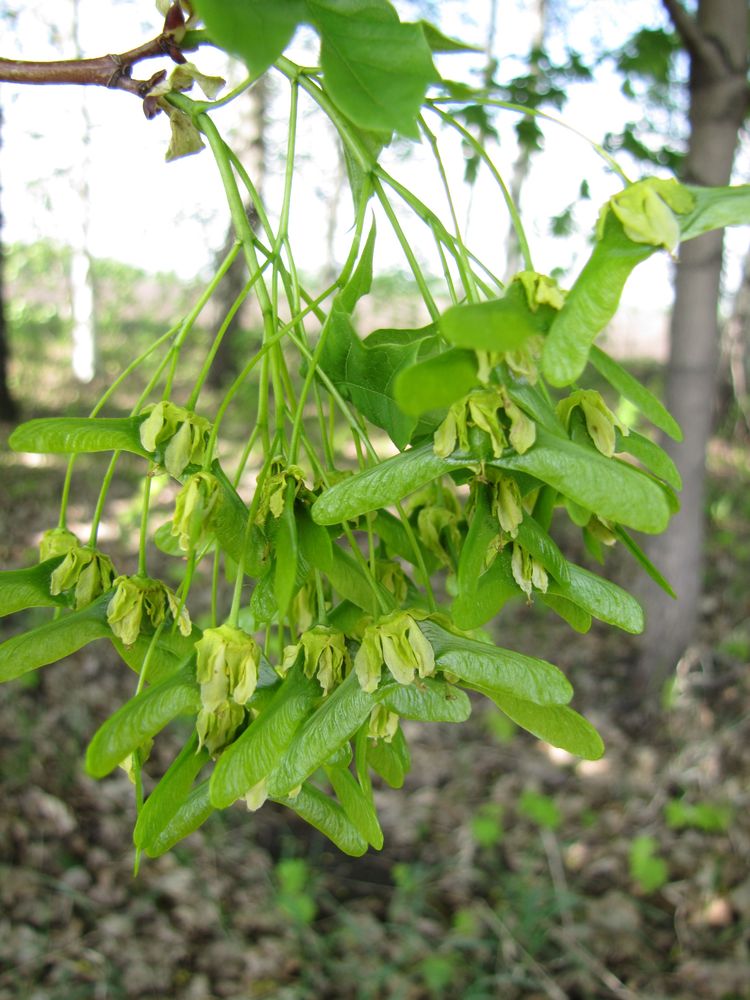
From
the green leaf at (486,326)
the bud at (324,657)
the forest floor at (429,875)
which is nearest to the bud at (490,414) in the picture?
the green leaf at (486,326)

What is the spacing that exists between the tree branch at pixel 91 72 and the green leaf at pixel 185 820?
0.65 m

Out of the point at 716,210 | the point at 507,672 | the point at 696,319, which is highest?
the point at 716,210

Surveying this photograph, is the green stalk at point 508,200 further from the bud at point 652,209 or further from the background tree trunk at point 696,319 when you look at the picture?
the background tree trunk at point 696,319

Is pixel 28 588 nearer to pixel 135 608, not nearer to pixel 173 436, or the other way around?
pixel 135 608

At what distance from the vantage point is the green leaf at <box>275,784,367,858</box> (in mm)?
795

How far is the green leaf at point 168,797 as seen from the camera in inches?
27.5

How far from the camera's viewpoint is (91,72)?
0.86 meters

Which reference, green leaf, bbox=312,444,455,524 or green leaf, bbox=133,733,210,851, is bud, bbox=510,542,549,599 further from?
green leaf, bbox=133,733,210,851

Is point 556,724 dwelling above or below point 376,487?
below

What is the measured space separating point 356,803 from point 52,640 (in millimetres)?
298

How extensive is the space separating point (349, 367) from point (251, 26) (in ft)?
1.08

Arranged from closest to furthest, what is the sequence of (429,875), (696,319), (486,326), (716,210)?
(486,326) → (716,210) → (429,875) → (696,319)

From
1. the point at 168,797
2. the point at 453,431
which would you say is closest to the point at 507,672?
the point at 453,431

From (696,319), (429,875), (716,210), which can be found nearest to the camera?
(716,210)
